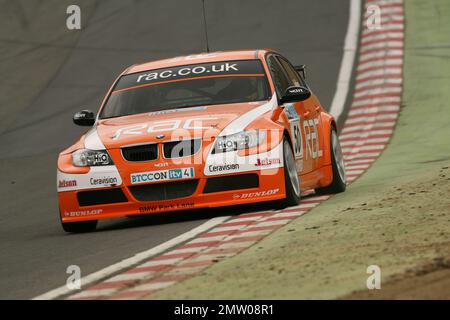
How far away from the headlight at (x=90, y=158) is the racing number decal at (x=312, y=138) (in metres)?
2.06

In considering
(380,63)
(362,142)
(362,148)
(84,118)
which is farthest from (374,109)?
(84,118)

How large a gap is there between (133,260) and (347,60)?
1617 cm

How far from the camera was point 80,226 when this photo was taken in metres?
11.7

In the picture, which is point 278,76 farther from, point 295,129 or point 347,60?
point 347,60

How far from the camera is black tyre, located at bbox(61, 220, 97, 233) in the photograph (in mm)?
11656

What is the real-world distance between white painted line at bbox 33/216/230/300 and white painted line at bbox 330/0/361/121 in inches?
395

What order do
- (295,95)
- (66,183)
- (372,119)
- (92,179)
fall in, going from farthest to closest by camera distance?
(372,119)
(295,95)
(66,183)
(92,179)

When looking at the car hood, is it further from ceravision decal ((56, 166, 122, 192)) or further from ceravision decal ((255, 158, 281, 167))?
ceravision decal ((255, 158, 281, 167))

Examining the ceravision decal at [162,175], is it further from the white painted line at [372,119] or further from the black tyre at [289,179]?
the white painted line at [372,119]

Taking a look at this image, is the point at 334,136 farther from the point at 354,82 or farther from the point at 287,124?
the point at 354,82

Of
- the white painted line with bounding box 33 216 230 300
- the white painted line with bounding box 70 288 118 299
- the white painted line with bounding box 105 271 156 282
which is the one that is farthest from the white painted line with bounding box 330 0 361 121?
the white painted line with bounding box 70 288 118 299

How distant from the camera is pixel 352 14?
28.2 m

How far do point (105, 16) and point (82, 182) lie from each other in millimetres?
18701
